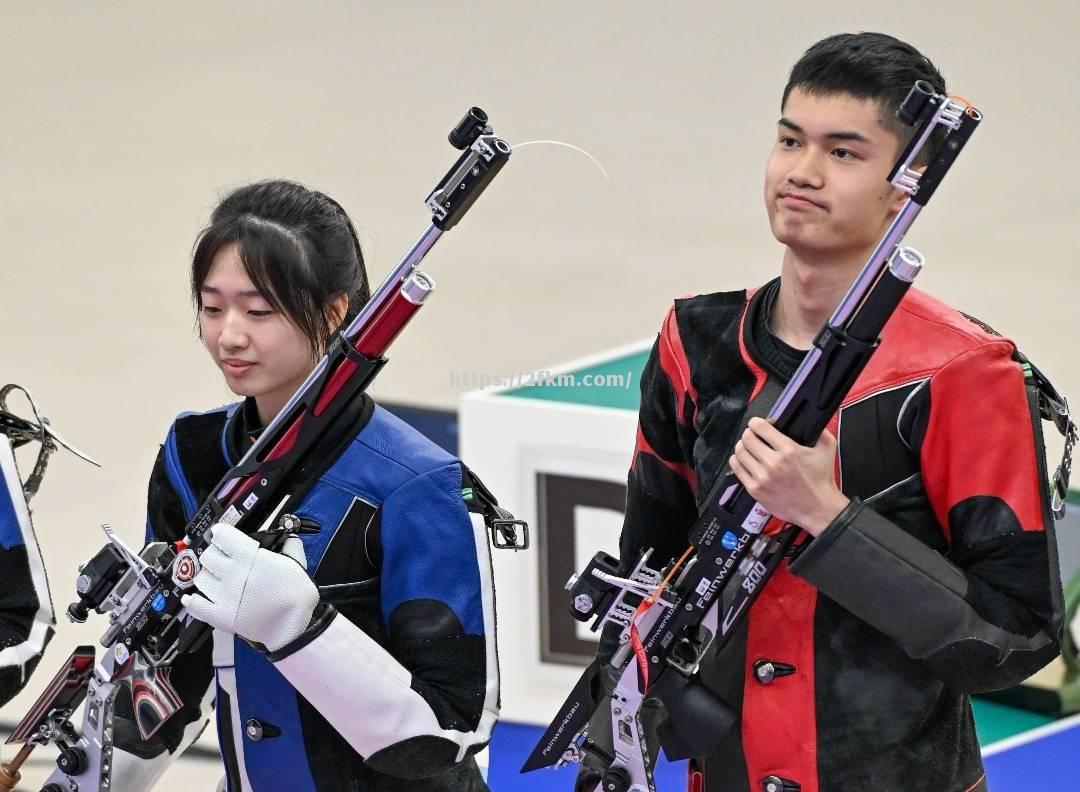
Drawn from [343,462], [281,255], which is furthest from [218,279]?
[343,462]

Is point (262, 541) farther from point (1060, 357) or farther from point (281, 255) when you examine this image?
point (1060, 357)

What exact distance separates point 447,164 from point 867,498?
4.68 metres

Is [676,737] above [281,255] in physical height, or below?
below

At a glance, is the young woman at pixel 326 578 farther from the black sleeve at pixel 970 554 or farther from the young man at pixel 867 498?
the black sleeve at pixel 970 554

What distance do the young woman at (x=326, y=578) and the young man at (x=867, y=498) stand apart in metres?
0.31

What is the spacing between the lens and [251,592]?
199 cm

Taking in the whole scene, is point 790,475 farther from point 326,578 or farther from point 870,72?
point 326,578

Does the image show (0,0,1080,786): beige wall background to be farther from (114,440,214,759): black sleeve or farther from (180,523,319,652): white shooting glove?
(180,523,319,652): white shooting glove

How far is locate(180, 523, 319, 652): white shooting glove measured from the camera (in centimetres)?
199

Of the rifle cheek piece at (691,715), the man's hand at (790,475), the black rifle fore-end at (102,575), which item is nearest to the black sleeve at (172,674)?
the black rifle fore-end at (102,575)

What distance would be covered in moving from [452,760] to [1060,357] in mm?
3587

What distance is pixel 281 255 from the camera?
223 cm

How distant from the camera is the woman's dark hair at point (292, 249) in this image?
2.22 meters

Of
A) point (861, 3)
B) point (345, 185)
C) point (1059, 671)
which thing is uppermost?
point (861, 3)
